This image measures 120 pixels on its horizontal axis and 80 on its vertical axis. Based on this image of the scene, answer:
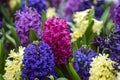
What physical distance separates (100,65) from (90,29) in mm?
911

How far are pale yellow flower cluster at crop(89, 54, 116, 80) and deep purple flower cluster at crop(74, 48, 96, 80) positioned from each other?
130 mm

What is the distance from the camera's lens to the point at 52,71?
7.16ft

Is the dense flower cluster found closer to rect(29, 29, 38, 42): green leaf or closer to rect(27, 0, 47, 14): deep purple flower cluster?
rect(29, 29, 38, 42): green leaf

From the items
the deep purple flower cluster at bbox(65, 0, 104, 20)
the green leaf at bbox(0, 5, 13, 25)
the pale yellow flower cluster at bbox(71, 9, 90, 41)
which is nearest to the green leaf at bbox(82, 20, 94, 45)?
the pale yellow flower cluster at bbox(71, 9, 90, 41)

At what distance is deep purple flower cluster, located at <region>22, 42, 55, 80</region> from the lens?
2072mm

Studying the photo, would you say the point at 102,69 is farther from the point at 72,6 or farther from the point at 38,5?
the point at 72,6

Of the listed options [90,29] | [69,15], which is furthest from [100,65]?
[69,15]

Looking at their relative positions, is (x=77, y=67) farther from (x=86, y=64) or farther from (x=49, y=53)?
(x=49, y=53)

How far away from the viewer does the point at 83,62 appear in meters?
2.25

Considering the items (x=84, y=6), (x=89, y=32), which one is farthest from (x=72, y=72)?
(x=84, y=6)

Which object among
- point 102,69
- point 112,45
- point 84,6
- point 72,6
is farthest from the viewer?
point 72,6

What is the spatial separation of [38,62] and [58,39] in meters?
0.30

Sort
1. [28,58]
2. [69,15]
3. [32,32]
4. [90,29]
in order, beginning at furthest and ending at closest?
[69,15], [90,29], [32,32], [28,58]

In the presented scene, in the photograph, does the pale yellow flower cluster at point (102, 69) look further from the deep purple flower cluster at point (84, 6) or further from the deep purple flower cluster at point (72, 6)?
the deep purple flower cluster at point (72, 6)
